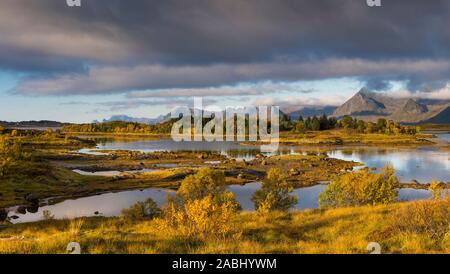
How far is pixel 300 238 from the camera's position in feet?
60.0

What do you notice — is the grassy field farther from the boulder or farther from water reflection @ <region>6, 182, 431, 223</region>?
the boulder

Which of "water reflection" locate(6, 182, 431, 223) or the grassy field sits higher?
the grassy field

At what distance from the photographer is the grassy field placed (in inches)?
544

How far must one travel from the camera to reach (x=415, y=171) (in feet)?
297

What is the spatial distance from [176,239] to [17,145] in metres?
82.9

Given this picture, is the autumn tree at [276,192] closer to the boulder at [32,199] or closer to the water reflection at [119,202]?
the water reflection at [119,202]

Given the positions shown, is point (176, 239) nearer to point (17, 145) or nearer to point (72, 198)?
point (72, 198)

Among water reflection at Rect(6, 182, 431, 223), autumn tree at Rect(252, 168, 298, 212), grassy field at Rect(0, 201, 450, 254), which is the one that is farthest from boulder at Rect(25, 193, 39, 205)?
grassy field at Rect(0, 201, 450, 254)

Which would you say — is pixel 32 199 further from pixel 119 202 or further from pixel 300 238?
pixel 300 238

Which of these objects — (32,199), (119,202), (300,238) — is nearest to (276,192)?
(300,238)

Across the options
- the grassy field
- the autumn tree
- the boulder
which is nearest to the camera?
the grassy field

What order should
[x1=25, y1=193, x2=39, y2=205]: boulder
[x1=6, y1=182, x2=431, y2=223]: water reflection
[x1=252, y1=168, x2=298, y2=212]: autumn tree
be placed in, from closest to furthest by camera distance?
[x1=252, y1=168, x2=298, y2=212]: autumn tree
[x1=6, y1=182, x2=431, y2=223]: water reflection
[x1=25, y1=193, x2=39, y2=205]: boulder

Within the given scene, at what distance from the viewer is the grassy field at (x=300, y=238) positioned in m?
13.8
